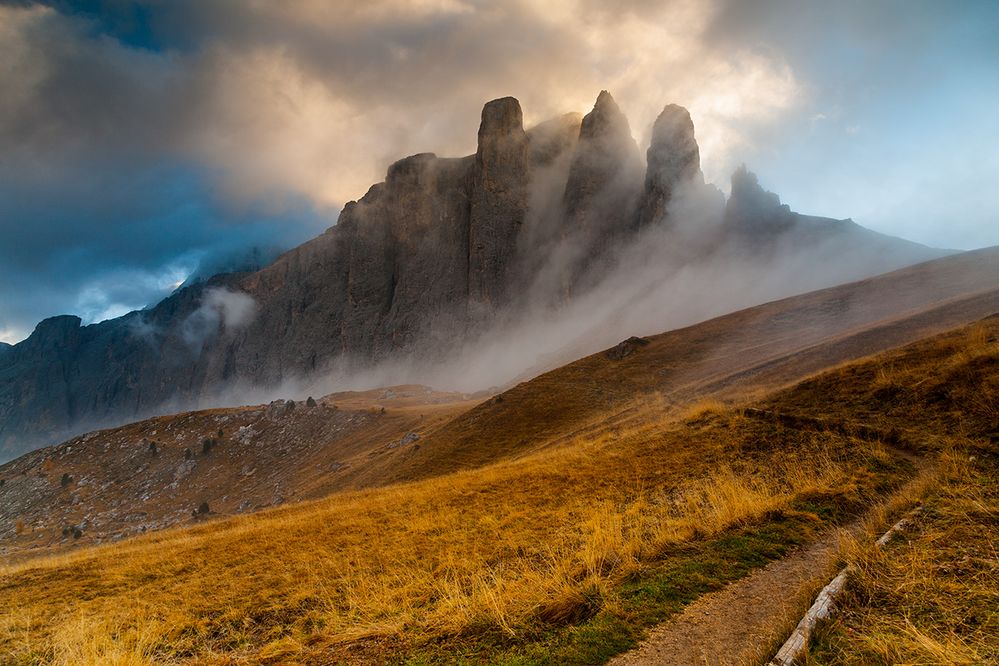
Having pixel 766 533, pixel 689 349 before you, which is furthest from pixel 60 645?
pixel 689 349

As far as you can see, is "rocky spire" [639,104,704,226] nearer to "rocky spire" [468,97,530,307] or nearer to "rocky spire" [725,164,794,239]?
"rocky spire" [725,164,794,239]

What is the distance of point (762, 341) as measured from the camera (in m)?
37.8

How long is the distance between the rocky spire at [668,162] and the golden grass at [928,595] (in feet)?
387

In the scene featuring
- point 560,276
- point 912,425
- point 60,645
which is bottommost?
point 912,425

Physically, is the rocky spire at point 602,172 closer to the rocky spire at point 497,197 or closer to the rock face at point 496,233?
the rock face at point 496,233

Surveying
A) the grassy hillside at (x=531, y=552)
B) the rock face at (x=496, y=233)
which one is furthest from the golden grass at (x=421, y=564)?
the rock face at (x=496, y=233)

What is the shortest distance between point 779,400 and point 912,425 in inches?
189

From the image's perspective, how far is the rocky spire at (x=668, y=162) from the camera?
114m

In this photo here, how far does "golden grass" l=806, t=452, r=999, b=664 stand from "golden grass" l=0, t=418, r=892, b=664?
234cm

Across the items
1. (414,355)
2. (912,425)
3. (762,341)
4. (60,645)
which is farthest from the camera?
(414,355)

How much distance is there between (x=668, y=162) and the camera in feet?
374

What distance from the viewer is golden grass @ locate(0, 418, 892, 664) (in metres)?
5.73

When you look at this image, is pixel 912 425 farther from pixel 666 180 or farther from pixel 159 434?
pixel 666 180

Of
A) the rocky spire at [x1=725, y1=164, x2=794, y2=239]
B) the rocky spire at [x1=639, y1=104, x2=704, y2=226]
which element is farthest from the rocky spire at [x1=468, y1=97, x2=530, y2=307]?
the rocky spire at [x1=725, y1=164, x2=794, y2=239]
